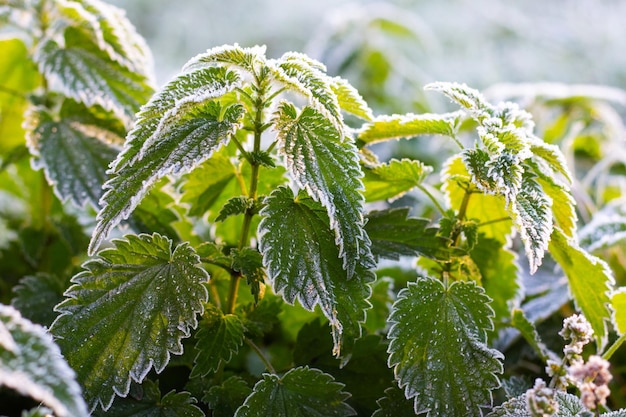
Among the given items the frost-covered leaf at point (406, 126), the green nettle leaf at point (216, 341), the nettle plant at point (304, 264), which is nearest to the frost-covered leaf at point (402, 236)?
the nettle plant at point (304, 264)

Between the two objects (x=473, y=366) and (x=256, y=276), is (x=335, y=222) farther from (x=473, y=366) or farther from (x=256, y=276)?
(x=473, y=366)

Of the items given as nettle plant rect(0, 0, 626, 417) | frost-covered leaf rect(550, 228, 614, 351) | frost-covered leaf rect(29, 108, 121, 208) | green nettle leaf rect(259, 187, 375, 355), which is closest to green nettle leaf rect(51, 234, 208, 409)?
nettle plant rect(0, 0, 626, 417)

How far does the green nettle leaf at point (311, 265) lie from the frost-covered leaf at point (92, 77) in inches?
15.7

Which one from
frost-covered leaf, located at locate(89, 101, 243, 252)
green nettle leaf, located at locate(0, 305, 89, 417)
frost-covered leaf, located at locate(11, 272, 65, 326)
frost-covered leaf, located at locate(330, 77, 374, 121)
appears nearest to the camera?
green nettle leaf, located at locate(0, 305, 89, 417)

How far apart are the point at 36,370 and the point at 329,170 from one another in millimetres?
394

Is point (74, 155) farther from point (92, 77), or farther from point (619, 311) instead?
point (619, 311)

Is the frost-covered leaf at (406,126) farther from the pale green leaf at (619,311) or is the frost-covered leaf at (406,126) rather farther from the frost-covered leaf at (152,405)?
the frost-covered leaf at (152,405)

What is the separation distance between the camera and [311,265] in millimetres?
776

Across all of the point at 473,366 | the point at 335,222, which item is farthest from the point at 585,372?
the point at 335,222

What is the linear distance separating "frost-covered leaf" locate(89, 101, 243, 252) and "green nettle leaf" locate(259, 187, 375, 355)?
11 cm

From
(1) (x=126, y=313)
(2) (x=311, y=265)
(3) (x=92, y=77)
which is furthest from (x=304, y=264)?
(3) (x=92, y=77)

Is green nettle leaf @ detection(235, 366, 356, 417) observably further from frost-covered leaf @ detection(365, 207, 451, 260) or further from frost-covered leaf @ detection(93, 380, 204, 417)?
frost-covered leaf @ detection(365, 207, 451, 260)

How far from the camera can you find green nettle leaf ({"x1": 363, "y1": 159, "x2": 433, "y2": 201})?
95 centimetres

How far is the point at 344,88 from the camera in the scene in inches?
34.2
